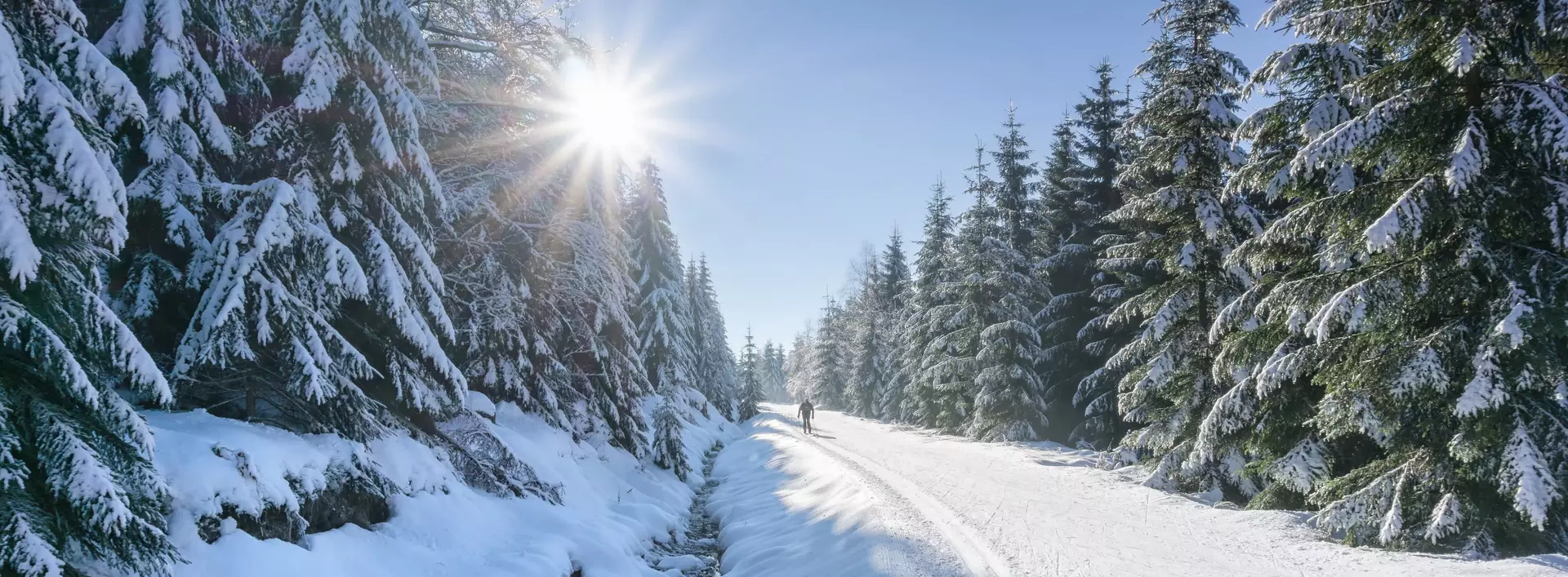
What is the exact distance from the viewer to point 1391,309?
724 cm

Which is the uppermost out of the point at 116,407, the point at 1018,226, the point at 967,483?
the point at 1018,226

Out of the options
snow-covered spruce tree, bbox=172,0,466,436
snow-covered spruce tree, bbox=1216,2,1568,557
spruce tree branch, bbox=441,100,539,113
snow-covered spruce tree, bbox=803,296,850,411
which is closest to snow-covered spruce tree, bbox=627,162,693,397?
→ spruce tree branch, bbox=441,100,539,113

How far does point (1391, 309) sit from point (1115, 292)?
11.0 metres

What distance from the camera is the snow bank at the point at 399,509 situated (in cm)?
499

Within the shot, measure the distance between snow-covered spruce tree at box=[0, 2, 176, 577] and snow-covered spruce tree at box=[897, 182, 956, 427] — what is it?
78.2 ft

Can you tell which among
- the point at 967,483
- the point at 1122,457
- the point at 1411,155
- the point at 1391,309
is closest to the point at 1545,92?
the point at 1411,155

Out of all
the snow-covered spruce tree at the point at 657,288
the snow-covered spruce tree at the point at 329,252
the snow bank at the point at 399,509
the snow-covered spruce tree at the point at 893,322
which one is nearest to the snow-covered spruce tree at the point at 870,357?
the snow-covered spruce tree at the point at 893,322

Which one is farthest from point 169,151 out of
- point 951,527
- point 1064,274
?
point 1064,274

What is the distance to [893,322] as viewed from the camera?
141ft

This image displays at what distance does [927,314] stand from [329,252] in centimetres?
2432

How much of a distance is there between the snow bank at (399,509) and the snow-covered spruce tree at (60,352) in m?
0.72

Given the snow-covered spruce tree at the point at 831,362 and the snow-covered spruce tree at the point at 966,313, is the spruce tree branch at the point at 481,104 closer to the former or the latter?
the snow-covered spruce tree at the point at 966,313

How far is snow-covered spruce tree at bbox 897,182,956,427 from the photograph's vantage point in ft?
90.9

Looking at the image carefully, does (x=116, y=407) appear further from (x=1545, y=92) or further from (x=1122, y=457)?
(x=1122, y=457)
